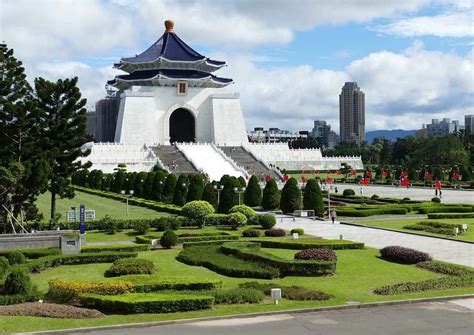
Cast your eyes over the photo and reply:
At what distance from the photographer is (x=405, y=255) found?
651 inches

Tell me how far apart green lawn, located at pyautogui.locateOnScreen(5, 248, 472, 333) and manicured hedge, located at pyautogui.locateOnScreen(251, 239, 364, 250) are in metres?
0.35

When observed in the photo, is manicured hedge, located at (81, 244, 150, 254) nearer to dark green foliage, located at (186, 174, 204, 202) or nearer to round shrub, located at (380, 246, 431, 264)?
round shrub, located at (380, 246, 431, 264)

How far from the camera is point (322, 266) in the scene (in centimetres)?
1480

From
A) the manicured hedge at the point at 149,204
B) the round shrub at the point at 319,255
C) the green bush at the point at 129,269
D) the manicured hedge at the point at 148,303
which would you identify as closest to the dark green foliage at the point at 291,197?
the manicured hedge at the point at 149,204

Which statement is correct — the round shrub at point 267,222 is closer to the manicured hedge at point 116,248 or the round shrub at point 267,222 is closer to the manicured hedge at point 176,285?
the manicured hedge at point 116,248

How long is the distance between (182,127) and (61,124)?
53003 millimetres

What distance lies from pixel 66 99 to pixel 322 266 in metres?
15.9

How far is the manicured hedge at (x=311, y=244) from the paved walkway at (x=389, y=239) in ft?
4.02

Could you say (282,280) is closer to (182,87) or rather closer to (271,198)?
(271,198)

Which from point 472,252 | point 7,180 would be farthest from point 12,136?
point 472,252

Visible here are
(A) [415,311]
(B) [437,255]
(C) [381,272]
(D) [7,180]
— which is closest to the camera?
(A) [415,311]

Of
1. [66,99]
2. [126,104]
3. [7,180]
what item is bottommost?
[7,180]

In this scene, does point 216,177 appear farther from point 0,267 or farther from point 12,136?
point 0,267

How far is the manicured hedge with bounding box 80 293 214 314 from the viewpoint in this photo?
11188mm
